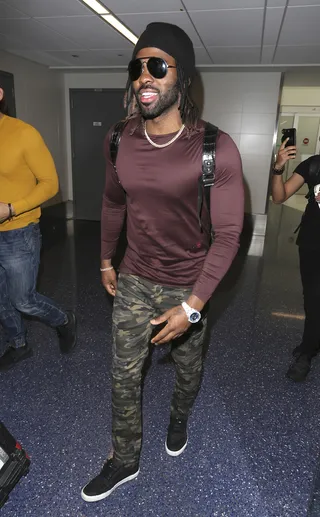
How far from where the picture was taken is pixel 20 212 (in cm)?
191

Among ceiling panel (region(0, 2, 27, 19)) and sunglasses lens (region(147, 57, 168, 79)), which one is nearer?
sunglasses lens (region(147, 57, 168, 79))

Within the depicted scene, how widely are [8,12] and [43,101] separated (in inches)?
98.3

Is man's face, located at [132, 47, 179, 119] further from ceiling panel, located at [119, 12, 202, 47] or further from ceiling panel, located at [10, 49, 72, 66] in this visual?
ceiling panel, located at [10, 49, 72, 66]

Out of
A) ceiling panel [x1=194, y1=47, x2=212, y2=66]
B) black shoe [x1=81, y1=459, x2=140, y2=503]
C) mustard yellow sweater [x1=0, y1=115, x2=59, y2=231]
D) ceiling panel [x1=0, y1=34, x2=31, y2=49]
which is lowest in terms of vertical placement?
black shoe [x1=81, y1=459, x2=140, y2=503]

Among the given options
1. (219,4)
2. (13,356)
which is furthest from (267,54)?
(13,356)

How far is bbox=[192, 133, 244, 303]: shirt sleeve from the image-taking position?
3.99ft

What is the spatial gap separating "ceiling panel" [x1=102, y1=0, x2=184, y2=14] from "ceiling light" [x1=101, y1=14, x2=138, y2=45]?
187mm

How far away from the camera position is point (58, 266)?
166 inches

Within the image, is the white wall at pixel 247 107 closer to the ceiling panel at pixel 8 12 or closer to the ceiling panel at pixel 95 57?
the ceiling panel at pixel 95 57

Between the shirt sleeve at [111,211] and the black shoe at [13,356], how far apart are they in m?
1.12

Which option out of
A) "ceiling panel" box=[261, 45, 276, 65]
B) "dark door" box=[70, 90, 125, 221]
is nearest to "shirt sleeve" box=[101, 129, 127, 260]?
"ceiling panel" box=[261, 45, 276, 65]

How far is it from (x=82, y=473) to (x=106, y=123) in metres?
5.82

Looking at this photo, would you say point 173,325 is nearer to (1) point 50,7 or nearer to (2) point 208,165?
(2) point 208,165

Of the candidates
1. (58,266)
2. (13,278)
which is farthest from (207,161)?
(58,266)
